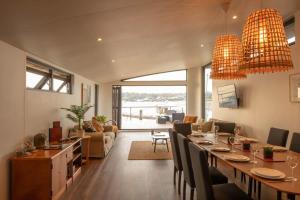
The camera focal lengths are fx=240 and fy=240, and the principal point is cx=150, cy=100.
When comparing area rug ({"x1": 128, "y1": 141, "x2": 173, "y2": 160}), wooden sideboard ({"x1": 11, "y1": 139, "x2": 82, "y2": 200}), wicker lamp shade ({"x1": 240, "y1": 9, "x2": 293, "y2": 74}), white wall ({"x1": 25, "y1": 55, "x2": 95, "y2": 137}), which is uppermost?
wicker lamp shade ({"x1": 240, "y1": 9, "x2": 293, "y2": 74})

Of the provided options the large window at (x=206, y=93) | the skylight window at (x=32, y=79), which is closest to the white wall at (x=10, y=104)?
the skylight window at (x=32, y=79)

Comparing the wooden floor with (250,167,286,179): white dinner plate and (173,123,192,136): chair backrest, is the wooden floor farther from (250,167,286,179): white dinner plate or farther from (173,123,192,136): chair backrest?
(250,167,286,179): white dinner plate

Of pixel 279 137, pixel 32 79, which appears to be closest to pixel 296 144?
pixel 279 137

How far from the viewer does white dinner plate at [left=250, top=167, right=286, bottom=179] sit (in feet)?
6.13

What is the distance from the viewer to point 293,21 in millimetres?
4527

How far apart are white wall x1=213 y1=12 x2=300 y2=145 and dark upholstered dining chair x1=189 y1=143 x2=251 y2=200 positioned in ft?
8.08

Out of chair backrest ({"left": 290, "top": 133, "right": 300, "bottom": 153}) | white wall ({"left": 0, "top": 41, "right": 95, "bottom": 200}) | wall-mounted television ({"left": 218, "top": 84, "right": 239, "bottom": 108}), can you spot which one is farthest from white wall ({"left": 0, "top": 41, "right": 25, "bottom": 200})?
wall-mounted television ({"left": 218, "top": 84, "right": 239, "bottom": 108})

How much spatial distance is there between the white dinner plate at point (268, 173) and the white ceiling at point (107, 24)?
7.02ft

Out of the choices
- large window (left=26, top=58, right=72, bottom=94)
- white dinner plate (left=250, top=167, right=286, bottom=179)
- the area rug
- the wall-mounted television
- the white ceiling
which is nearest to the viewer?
white dinner plate (left=250, top=167, right=286, bottom=179)

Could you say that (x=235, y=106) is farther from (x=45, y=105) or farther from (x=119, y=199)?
(x=45, y=105)

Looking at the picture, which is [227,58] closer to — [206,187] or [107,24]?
[107,24]

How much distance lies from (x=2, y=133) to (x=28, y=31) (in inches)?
50.9

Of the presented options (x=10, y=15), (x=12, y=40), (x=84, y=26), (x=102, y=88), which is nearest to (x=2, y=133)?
Result: (x=12, y=40)

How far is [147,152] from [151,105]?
5.98 m
